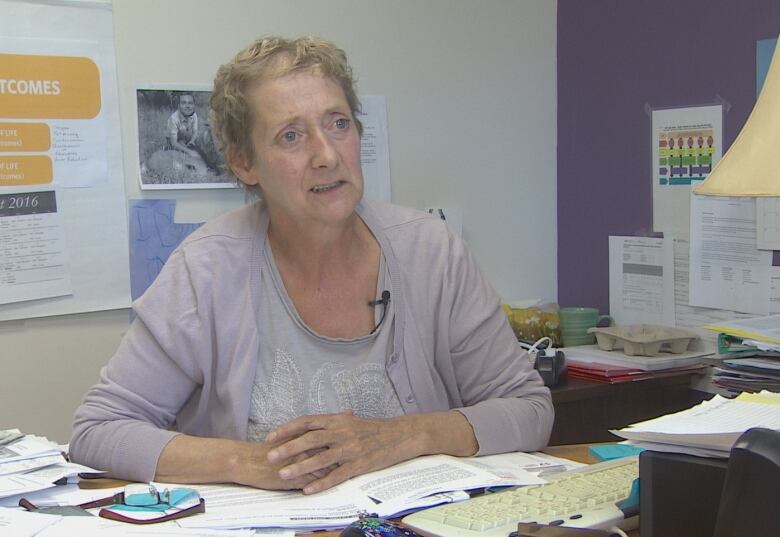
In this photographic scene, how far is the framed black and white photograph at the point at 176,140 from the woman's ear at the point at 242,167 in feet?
1.80

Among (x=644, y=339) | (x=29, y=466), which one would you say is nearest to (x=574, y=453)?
(x=29, y=466)

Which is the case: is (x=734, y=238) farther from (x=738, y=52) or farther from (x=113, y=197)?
(x=113, y=197)

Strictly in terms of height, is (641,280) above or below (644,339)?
above

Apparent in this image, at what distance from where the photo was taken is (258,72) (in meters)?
1.81

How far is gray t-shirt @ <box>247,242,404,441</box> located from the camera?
172 centimetres

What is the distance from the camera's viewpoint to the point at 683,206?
8.80 feet

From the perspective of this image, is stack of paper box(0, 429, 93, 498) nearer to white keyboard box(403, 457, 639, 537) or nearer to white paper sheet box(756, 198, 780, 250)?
white keyboard box(403, 457, 639, 537)

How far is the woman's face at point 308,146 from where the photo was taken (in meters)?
1.78

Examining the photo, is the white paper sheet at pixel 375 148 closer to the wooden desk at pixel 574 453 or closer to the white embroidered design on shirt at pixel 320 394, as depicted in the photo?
the white embroidered design on shirt at pixel 320 394

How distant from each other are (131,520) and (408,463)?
454 millimetres

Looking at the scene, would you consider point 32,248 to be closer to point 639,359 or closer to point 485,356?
point 485,356

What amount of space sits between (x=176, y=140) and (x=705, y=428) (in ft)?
5.66

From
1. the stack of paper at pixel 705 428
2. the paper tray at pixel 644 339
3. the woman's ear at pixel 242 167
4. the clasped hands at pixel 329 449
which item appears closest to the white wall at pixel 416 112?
the paper tray at pixel 644 339

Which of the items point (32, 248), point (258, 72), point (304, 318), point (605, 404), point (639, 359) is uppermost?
point (258, 72)
